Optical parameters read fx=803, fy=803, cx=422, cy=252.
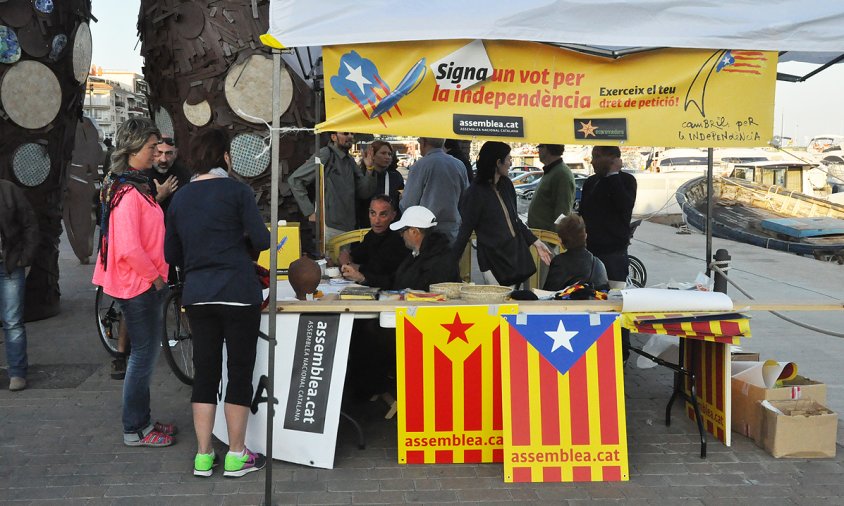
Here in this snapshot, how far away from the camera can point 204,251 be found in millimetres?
4043

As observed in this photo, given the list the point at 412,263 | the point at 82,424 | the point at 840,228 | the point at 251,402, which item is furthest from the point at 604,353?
the point at 840,228

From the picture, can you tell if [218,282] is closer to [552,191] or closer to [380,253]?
[380,253]

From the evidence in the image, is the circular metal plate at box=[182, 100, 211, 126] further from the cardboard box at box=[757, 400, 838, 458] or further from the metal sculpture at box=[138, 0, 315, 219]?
the cardboard box at box=[757, 400, 838, 458]

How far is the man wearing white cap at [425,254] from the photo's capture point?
5188 mm

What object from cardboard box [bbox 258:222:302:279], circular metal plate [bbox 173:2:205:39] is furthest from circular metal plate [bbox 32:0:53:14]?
cardboard box [bbox 258:222:302:279]

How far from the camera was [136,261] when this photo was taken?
4.34 m

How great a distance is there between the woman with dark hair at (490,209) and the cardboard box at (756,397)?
156 centimetres

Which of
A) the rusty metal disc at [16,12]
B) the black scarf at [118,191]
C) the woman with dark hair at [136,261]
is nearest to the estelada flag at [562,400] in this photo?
the woman with dark hair at [136,261]

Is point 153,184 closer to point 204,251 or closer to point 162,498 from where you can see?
point 204,251

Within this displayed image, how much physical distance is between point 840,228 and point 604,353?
20215 millimetres

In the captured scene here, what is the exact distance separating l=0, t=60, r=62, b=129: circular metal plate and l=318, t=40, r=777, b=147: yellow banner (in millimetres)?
4683

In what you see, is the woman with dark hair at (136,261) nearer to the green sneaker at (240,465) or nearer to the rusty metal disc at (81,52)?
the green sneaker at (240,465)

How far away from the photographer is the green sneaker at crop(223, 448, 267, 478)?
4211mm

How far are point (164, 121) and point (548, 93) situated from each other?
220 inches
